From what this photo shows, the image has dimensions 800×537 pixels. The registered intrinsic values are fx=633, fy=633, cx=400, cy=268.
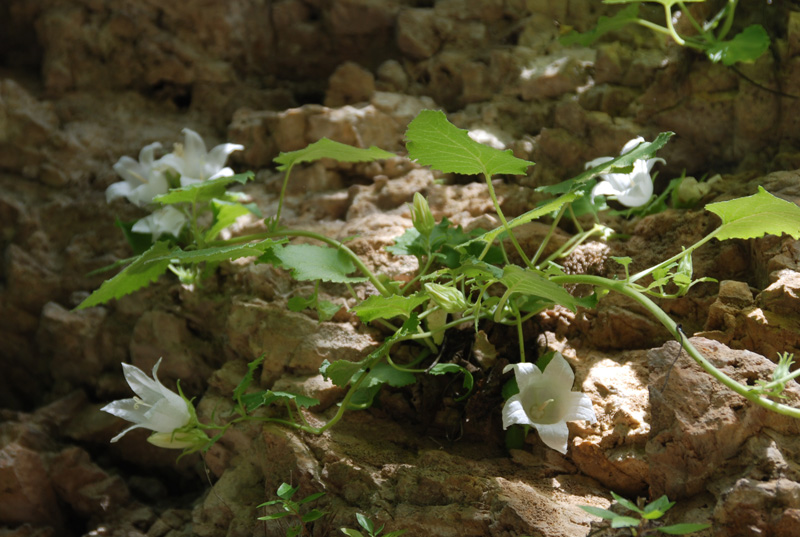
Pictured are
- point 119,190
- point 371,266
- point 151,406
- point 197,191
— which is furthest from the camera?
point 119,190

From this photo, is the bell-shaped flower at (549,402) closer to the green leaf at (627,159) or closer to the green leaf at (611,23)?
the green leaf at (627,159)

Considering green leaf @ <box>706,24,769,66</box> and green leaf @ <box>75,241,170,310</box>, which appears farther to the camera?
green leaf @ <box>706,24,769,66</box>

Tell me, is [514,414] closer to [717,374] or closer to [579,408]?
[579,408]

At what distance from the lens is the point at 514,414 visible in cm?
171

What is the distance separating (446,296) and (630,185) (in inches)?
38.8

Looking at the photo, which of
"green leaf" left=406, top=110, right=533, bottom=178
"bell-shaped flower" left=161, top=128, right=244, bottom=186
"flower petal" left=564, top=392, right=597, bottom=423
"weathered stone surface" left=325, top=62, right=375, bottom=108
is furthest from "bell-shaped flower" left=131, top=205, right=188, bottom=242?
"flower petal" left=564, top=392, right=597, bottom=423

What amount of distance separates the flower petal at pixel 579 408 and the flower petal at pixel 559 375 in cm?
3

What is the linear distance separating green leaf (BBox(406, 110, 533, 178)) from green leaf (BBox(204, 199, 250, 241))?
3.29ft

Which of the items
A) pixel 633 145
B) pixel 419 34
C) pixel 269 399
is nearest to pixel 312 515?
pixel 269 399

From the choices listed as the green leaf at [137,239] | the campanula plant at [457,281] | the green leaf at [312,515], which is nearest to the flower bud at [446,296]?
the campanula plant at [457,281]

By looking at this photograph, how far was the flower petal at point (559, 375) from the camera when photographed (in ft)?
5.89

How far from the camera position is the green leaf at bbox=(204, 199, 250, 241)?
2.59m

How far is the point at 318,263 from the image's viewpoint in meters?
2.13

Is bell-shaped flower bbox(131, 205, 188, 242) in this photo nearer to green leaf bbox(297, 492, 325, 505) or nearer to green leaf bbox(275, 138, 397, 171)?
green leaf bbox(275, 138, 397, 171)
